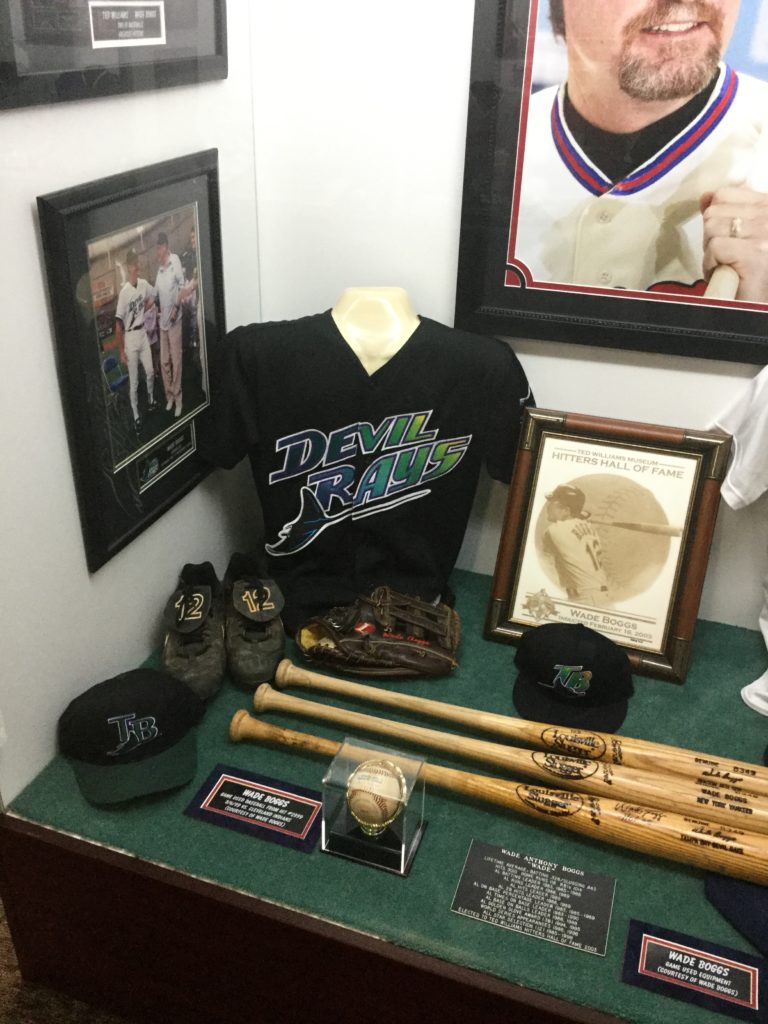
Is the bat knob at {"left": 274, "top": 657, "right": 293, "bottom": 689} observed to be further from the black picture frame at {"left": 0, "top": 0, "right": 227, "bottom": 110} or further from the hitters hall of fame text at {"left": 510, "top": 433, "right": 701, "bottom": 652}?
the black picture frame at {"left": 0, "top": 0, "right": 227, "bottom": 110}

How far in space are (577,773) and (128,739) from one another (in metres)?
0.68

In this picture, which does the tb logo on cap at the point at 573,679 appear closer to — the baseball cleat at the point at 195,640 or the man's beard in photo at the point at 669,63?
the baseball cleat at the point at 195,640

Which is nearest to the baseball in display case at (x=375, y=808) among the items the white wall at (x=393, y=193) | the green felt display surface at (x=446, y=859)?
the green felt display surface at (x=446, y=859)

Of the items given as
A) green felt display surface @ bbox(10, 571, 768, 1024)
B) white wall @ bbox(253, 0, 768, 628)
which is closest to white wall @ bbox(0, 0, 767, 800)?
white wall @ bbox(253, 0, 768, 628)

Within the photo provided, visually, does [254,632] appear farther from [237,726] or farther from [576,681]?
[576,681]

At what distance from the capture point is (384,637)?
1.57 m

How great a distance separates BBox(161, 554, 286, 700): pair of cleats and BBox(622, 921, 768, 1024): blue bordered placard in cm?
74

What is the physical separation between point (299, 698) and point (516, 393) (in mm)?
687

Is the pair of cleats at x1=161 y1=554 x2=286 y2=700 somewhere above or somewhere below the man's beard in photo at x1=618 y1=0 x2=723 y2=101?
below

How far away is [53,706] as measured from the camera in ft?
4.40

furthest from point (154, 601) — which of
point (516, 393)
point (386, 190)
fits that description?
point (386, 190)

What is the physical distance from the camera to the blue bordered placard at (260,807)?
126cm

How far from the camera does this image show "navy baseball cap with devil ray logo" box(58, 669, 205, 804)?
127 centimetres

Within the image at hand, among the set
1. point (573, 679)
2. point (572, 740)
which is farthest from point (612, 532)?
point (572, 740)
